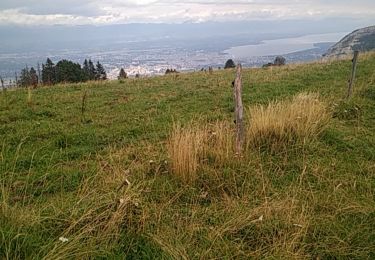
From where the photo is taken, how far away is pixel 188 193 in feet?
14.4

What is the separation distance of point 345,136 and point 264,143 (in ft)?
5.83

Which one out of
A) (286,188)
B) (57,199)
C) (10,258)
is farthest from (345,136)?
(10,258)

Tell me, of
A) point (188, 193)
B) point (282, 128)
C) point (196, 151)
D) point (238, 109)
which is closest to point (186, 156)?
point (196, 151)

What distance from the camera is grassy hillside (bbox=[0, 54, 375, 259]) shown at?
129 inches

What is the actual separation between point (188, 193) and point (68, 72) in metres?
29.1

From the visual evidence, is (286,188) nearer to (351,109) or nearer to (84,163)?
(84,163)

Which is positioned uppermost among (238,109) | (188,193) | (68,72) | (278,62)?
(68,72)

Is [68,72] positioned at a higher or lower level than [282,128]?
higher

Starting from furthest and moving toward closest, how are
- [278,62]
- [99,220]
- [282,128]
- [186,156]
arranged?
[278,62] < [282,128] < [186,156] < [99,220]

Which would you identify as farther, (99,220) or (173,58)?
(173,58)

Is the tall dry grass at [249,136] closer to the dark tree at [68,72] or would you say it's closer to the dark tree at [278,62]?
the dark tree at [278,62]

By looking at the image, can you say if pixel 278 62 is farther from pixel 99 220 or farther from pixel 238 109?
pixel 99 220

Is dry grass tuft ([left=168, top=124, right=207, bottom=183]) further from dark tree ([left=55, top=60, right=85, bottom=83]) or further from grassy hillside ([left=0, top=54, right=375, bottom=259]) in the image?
dark tree ([left=55, top=60, right=85, bottom=83])

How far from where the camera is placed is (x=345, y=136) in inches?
256
